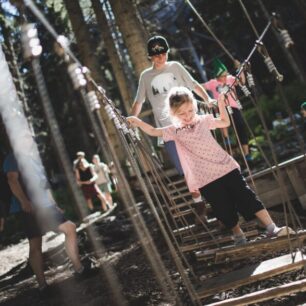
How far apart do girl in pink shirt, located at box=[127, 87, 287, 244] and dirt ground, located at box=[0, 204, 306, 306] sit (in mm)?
590

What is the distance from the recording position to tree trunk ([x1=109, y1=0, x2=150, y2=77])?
675 cm

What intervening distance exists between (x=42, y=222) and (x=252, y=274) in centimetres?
249

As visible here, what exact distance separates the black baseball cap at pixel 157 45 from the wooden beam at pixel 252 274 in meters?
2.59

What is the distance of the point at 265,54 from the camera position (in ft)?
9.76

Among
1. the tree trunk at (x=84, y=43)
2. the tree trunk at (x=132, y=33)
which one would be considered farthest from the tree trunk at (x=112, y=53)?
the tree trunk at (x=132, y=33)

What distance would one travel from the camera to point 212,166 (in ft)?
11.3

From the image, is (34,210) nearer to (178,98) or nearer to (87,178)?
(178,98)

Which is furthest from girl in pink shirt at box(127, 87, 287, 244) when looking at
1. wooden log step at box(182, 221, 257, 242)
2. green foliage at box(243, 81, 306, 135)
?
green foliage at box(243, 81, 306, 135)

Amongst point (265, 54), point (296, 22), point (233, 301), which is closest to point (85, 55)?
point (265, 54)

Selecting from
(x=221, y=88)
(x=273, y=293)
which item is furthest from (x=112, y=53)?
(x=273, y=293)

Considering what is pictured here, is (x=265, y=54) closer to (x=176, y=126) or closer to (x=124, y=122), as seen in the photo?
(x=176, y=126)

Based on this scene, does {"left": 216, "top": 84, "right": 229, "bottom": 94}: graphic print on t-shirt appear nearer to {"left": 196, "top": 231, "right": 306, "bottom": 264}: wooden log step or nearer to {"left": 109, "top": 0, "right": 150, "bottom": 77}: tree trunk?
{"left": 196, "top": 231, "right": 306, "bottom": 264}: wooden log step

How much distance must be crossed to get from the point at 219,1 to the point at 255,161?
9489mm

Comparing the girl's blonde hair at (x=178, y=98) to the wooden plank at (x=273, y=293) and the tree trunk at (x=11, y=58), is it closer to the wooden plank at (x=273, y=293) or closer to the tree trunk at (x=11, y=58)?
the wooden plank at (x=273, y=293)
